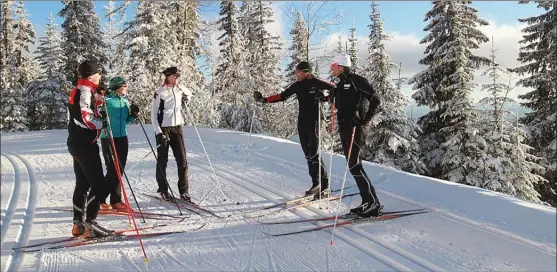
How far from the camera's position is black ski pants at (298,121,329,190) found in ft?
20.6

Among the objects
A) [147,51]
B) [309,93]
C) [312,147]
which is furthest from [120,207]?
[147,51]

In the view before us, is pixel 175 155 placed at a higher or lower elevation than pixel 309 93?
lower

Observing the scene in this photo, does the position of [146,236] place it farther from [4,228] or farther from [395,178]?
[395,178]

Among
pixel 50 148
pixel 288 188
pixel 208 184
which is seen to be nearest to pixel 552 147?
pixel 288 188

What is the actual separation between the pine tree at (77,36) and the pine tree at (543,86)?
25039 mm

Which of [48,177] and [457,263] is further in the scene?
[48,177]

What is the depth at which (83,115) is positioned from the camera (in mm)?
4395

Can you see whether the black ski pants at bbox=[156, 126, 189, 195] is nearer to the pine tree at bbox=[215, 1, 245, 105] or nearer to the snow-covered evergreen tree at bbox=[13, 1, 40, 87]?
the pine tree at bbox=[215, 1, 245, 105]

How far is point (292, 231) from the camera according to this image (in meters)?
4.97

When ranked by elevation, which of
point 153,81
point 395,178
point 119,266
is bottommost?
point 119,266

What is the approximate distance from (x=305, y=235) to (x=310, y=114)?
214 cm

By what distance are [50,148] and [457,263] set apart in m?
12.8

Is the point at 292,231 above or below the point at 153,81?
below

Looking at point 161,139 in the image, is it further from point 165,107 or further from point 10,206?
point 10,206
